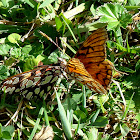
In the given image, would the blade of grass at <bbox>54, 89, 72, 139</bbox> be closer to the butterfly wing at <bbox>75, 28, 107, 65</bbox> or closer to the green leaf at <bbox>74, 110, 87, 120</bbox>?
the green leaf at <bbox>74, 110, 87, 120</bbox>

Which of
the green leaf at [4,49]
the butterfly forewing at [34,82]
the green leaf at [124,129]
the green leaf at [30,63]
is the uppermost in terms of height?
the green leaf at [4,49]

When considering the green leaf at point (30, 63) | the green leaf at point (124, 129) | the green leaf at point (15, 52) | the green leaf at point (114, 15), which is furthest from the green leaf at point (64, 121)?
the green leaf at point (114, 15)

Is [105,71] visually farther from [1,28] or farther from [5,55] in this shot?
[1,28]

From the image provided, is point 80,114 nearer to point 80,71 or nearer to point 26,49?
point 80,71

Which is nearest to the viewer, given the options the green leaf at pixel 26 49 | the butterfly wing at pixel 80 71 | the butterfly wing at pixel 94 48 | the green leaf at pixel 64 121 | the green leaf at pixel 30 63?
the butterfly wing at pixel 80 71

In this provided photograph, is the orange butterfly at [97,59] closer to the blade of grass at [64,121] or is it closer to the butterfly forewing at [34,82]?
the butterfly forewing at [34,82]

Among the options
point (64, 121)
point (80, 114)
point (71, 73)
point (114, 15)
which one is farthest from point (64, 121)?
point (114, 15)

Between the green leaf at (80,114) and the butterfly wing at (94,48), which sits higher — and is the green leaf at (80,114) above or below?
below
